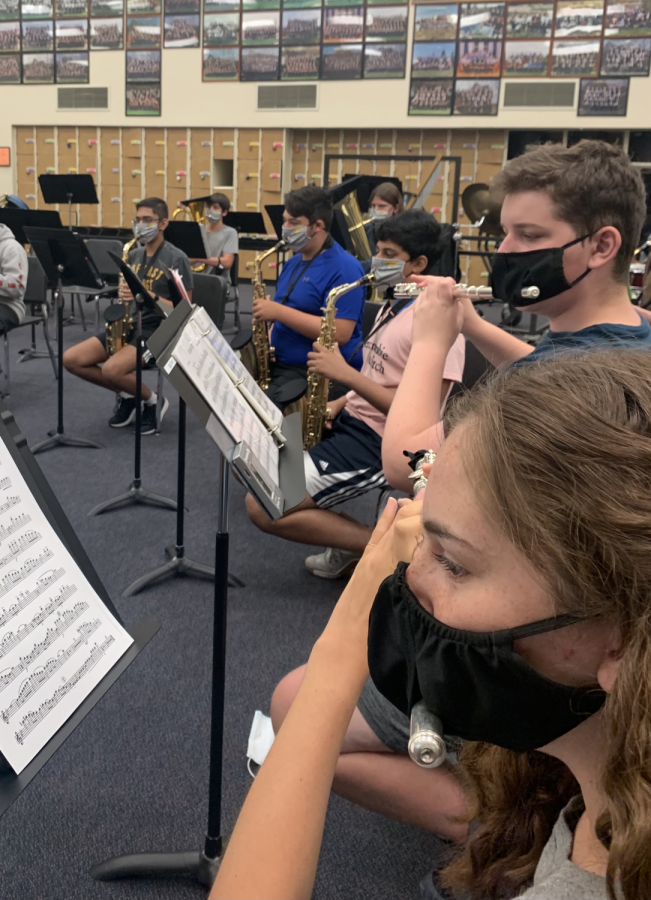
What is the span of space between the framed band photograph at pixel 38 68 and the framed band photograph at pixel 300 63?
154 inches

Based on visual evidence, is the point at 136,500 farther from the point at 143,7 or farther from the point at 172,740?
the point at 143,7

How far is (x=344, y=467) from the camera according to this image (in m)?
2.53

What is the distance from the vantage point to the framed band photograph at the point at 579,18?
8.99 metres

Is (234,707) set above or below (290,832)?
below

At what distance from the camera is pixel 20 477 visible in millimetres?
1051

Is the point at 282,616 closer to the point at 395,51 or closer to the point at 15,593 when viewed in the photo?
the point at 15,593

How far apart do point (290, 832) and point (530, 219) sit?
1424 mm

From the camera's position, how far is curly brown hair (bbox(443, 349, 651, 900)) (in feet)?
1.98

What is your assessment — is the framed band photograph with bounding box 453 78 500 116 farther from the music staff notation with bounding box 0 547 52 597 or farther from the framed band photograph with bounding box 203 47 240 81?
the music staff notation with bounding box 0 547 52 597

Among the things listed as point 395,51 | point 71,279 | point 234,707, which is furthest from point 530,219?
point 395,51

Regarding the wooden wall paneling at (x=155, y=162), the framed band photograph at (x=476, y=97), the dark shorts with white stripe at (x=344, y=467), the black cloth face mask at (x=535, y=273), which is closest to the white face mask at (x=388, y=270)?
the dark shorts with white stripe at (x=344, y=467)

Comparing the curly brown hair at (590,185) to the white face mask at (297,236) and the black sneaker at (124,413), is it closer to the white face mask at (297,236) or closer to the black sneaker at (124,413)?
the white face mask at (297,236)

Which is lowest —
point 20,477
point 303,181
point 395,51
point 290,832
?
point 290,832

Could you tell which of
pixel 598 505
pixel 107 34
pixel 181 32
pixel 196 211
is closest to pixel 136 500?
pixel 598 505
